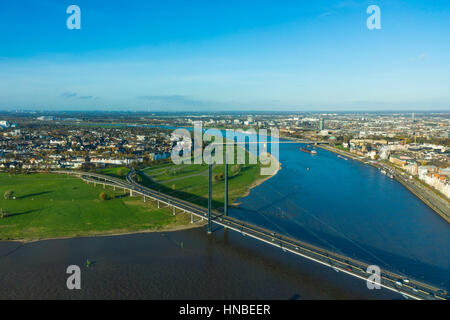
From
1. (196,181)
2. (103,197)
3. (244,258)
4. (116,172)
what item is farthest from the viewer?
(116,172)

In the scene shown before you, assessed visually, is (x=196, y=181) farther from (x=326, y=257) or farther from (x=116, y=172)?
(x=326, y=257)

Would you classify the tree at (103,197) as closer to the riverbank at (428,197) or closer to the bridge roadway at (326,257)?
the bridge roadway at (326,257)

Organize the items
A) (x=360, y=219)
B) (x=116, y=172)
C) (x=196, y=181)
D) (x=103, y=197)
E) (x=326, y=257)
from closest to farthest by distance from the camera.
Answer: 1. (x=326, y=257)
2. (x=360, y=219)
3. (x=103, y=197)
4. (x=196, y=181)
5. (x=116, y=172)

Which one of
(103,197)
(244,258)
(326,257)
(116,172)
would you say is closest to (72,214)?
(103,197)

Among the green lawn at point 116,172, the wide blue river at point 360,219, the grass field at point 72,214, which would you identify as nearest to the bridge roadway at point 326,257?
the grass field at point 72,214

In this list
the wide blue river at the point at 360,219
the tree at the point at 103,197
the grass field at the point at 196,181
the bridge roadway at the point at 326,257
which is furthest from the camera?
the grass field at the point at 196,181

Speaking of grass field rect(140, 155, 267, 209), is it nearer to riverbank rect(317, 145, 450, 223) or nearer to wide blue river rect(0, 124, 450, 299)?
wide blue river rect(0, 124, 450, 299)

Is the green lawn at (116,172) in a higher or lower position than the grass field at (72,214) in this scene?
higher

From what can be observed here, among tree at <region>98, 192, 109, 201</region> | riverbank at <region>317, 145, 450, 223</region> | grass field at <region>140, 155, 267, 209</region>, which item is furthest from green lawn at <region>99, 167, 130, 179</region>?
riverbank at <region>317, 145, 450, 223</region>

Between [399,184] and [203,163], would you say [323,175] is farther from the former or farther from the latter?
[203,163]
